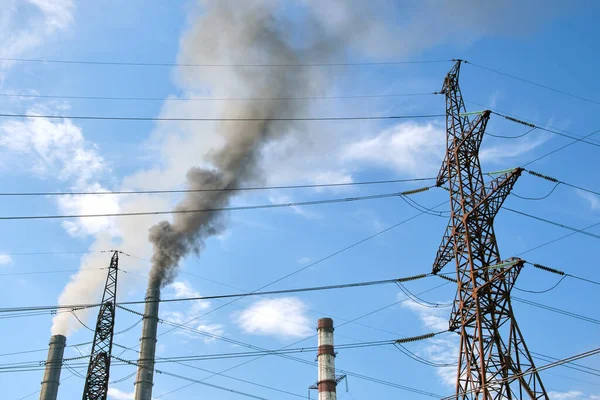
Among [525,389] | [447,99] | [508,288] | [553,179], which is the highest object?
[447,99]

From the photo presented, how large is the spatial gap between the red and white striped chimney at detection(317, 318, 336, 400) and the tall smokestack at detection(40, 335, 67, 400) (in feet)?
83.9

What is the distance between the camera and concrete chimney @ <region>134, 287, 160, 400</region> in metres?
55.0

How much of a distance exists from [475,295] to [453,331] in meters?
2.48

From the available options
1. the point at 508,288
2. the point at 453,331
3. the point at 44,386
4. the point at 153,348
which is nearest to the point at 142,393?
the point at 153,348

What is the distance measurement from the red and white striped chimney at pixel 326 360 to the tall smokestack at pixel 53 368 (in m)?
25.6

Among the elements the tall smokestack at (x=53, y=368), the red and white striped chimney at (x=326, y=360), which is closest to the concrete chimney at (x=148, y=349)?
the tall smokestack at (x=53, y=368)

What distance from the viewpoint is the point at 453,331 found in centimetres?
3253

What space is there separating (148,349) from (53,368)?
421 inches

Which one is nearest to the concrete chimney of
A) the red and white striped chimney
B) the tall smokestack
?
the tall smokestack

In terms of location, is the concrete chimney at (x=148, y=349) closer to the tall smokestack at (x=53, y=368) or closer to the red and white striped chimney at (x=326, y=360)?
the tall smokestack at (x=53, y=368)

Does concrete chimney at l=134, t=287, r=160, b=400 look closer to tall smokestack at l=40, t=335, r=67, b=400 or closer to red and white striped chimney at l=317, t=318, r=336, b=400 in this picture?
tall smokestack at l=40, t=335, r=67, b=400

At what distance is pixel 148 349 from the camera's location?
56.8m

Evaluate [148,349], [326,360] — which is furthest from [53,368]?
[326,360]

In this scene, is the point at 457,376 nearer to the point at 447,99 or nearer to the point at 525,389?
the point at 525,389
